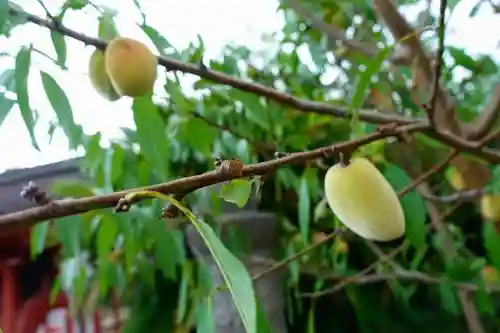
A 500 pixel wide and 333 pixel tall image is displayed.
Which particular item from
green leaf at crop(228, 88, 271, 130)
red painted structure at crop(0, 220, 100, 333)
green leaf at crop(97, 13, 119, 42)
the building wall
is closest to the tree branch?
green leaf at crop(228, 88, 271, 130)

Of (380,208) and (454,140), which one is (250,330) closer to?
(380,208)

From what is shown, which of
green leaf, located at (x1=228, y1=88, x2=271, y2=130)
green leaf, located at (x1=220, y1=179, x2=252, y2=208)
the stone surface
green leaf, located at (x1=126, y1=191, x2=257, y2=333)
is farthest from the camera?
the stone surface

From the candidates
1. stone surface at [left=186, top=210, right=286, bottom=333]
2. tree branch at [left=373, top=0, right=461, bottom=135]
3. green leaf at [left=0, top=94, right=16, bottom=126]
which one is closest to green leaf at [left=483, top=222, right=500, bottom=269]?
tree branch at [left=373, top=0, right=461, bottom=135]

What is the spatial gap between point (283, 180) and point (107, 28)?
13.0 inches

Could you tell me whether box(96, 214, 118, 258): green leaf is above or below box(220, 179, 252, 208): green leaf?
above

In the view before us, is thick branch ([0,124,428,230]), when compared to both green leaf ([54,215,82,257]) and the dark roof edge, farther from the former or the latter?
the dark roof edge

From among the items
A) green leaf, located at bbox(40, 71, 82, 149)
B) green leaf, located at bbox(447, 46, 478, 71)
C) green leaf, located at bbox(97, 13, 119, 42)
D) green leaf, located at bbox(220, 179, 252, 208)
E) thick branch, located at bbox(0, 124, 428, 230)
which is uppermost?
green leaf, located at bbox(97, 13, 119, 42)

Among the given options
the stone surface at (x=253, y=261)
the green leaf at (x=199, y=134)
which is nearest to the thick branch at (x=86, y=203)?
the green leaf at (x=199, y=134)

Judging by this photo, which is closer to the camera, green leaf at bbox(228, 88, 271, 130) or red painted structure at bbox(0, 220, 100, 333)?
green leaf at bbox(228, 88, 271, 130)

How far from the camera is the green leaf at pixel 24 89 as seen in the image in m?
0.41

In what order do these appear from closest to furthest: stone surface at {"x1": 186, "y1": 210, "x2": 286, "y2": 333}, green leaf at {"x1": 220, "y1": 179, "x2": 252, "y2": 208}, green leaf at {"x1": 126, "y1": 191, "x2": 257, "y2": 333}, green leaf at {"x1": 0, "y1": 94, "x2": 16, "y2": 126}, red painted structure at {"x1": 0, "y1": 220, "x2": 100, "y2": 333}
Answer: green leaf at {"x1": 126, "y1": 191, "x2": 257, "y2": 333}, green leaf at {"x1": 220, "y1": 179, "x2": 252, "y2": 208}, green leaf at {"x1": 0, "y1": 94, "x2": 16, "y2": 126}, stone surface at {"x1": 186, "y1": 210, "x2": 286, "y2": 333}, red painted structure at {"x1": 0, "y1": 220, "x2": 100, "y2": 333}

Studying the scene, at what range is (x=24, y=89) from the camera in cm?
41

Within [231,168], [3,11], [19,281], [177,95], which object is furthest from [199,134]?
[19,281]

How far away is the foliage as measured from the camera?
1.59ft
